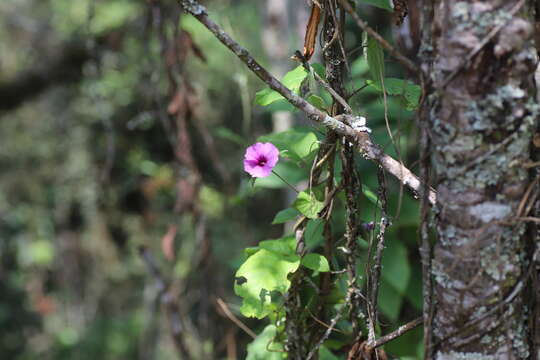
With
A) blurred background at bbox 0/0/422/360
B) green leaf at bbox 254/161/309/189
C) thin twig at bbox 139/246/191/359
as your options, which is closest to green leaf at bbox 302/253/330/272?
blurred background at bbox 0/0/422/360

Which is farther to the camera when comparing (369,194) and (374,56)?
(369,194)

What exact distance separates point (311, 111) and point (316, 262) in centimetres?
27

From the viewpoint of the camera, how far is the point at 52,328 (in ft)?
23.9

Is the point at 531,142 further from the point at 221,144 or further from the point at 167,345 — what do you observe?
the point at 167,345

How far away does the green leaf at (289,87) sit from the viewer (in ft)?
2.91

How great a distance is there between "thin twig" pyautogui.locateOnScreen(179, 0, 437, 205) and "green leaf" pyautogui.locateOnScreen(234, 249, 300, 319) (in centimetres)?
23

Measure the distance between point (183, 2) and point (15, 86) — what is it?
3.37m

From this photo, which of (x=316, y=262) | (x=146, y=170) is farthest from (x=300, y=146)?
(x=146, y=170)

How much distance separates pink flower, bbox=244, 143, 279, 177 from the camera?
0.88 m

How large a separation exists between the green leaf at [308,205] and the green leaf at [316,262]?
0.07 m

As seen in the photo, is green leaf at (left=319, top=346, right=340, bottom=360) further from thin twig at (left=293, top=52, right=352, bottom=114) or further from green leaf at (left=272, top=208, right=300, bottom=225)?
thin twig at (left=293, top=52, right=352, bottom=114)

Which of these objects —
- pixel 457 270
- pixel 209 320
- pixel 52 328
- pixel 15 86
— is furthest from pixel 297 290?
pixel 52 328

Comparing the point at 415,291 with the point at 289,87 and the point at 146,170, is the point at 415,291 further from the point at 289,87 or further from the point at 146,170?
the point at 146,170

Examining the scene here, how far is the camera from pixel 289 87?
0.91 metres
